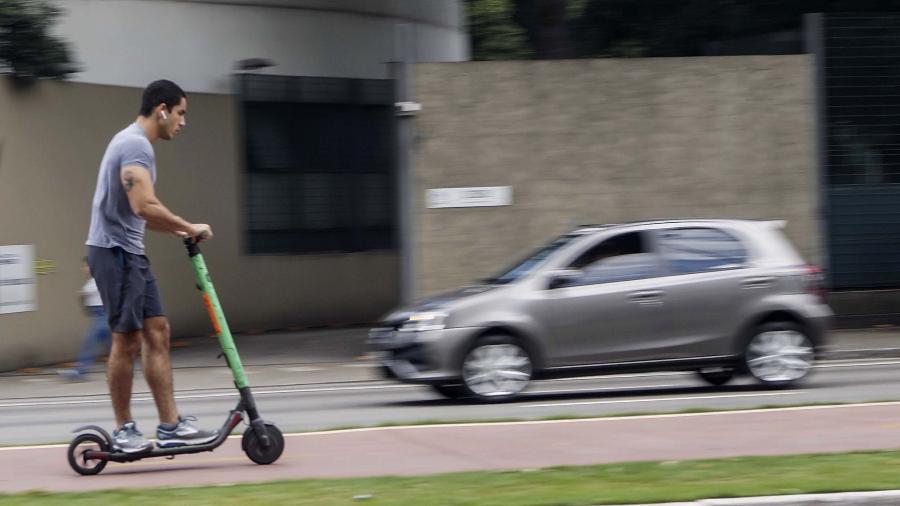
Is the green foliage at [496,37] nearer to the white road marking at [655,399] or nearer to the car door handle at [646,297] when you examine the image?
the car door handle at [646,297]

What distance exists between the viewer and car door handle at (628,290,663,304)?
39.1ft

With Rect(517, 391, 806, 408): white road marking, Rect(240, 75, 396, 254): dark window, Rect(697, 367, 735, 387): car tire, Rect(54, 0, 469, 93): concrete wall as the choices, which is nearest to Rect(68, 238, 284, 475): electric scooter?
Rect(517, 391, 806, 408): white road marking

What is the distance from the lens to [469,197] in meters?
17.9

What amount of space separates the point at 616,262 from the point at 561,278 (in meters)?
0.52

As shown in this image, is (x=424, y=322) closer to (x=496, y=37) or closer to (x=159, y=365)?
(x=159, y=365)

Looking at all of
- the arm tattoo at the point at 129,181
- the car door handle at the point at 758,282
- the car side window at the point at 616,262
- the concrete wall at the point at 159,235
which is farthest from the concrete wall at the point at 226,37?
the arm tattoo at the point at 129,181

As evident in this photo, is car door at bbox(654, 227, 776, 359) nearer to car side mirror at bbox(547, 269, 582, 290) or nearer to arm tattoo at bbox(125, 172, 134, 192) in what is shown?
car side mirror at bbox(547, 269, 582, 290)

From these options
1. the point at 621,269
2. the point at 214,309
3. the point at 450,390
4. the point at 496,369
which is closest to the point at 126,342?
the point at 214,309

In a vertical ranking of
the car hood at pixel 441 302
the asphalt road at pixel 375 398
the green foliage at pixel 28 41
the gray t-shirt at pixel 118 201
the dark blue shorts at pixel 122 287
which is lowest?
the asphalt road at pixel 375 398

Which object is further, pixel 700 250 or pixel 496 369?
pixel 700 250

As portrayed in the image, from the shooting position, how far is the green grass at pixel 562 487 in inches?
243

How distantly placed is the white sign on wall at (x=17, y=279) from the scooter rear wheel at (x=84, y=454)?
10.3 meters

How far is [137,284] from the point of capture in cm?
714

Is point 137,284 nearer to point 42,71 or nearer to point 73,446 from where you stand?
point 73,446
